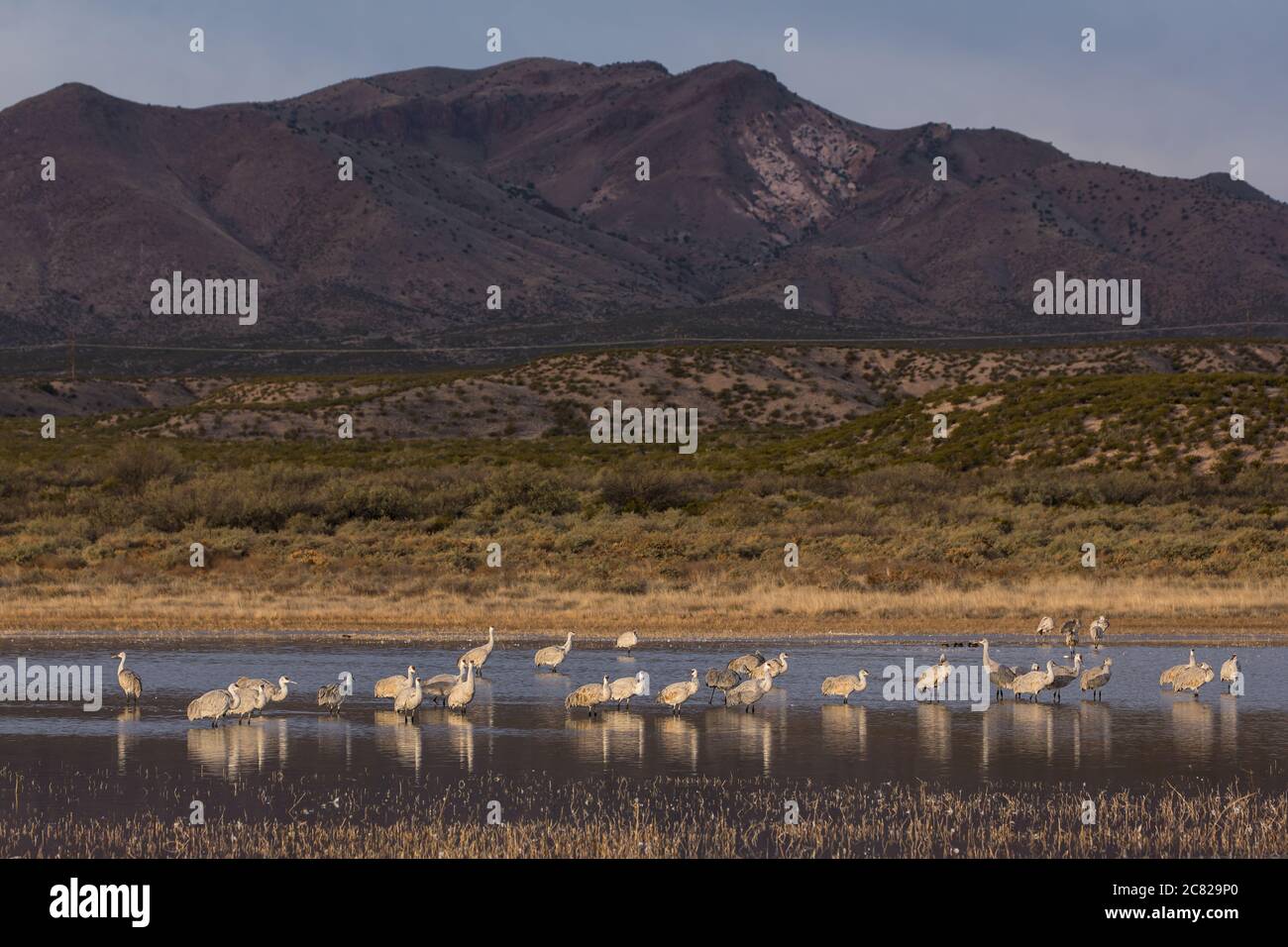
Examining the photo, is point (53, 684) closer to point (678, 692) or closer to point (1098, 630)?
point (678, 692)

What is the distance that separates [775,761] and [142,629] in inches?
622

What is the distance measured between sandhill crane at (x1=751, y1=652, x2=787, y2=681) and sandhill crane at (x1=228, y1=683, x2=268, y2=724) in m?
5.74

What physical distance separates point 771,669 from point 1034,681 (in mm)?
3234

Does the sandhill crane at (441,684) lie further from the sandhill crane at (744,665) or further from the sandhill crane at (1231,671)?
the sandhill crane at (1231,671)

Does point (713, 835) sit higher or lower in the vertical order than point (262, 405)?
lower

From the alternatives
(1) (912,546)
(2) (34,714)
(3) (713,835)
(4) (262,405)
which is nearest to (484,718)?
(2) (34,714)

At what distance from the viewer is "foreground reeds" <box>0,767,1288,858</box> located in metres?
13.0

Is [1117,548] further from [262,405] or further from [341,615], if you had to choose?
[262,405]

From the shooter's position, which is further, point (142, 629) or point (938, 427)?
point (938, 427)

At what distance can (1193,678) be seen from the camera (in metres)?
21.3

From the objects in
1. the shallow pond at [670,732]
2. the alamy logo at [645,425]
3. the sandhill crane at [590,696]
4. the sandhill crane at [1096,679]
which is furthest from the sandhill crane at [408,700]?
the alamy logo at [645,425]

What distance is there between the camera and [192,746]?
1784 cm
